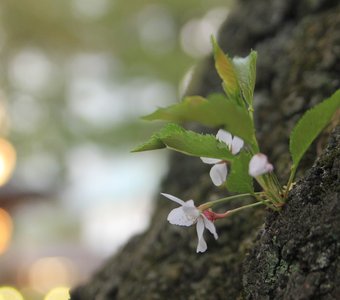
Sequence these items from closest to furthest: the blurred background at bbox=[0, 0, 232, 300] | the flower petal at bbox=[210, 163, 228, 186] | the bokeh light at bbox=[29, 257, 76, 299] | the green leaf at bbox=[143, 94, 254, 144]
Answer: the green leaf at bbox=[143, 94, 254, 144] < the flower petal at bbox=[210, 163, 228, 186] < the bokeh light at bbox=[29, 257, 76, 299] < the blurred background at bbox=[0, 0, 232, 300]

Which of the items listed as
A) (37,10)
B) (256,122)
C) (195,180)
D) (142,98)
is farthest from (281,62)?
(142,98)

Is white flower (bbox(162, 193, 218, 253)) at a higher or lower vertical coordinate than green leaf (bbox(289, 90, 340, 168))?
lower

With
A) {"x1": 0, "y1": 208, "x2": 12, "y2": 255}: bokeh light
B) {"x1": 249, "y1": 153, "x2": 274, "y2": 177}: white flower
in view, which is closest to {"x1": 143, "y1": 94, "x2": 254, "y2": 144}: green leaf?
{"x1": 249, "y1": 153, "x2": 274, "y2": 177}: white flower

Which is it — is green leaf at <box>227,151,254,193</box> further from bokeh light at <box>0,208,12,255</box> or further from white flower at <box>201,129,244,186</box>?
bokeh light at <box>0,208,12,255</box>

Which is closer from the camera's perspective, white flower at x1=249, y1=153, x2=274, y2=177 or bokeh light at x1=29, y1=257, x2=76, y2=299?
white flower at x1=249, y1=153, x2=274, y2=177

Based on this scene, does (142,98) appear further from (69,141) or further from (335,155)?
(335,155)

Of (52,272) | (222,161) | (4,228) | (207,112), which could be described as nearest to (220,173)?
(222,161)

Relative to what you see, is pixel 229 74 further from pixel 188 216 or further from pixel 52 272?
pixel 52 272
